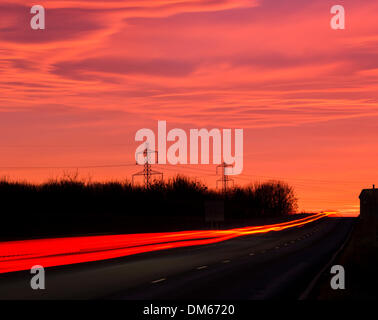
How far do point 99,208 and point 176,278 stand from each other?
5580 centimetres

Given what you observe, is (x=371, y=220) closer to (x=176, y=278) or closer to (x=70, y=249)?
(x=70, y=249)

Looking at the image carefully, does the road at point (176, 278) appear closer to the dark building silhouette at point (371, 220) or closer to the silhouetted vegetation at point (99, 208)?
the dark building silhouette at point (371, 220)

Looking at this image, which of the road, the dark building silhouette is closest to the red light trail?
the road

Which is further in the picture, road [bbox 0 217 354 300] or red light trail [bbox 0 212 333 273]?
red light trail [bbox 0 212 333 273]

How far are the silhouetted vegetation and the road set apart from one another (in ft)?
65.3

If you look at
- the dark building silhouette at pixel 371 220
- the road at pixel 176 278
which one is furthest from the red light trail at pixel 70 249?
the dark building silhouette at pixel 371 220

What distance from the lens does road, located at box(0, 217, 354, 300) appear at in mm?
17594

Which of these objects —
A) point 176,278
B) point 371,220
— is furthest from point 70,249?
point 371,220

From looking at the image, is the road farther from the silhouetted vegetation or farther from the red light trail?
the silhouetted vegetation

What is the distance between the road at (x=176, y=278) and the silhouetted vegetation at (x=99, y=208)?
1990cm

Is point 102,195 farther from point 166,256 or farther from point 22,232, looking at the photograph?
point 166,256

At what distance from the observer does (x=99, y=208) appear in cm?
7688

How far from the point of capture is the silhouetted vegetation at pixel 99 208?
5629 cm
